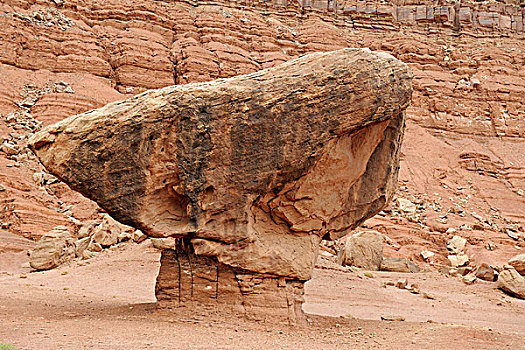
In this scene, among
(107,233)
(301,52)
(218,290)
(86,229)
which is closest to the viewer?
(218,290)

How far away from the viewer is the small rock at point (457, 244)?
27719mm

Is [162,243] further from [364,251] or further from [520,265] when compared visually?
[520,265]

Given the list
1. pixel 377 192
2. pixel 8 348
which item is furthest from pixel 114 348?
pixel 377 192

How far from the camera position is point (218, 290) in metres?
9.91

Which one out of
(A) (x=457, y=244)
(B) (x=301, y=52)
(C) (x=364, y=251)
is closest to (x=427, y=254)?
(A) (x=457, y=244)

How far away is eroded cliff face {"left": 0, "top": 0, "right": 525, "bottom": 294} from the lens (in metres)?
28.6

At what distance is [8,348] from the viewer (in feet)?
20.3

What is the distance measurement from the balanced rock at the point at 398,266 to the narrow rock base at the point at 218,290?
44.5ft

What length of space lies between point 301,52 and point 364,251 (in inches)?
1129

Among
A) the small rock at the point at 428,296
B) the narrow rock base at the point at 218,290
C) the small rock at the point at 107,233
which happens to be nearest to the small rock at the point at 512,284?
the small rock at the point at 428,296

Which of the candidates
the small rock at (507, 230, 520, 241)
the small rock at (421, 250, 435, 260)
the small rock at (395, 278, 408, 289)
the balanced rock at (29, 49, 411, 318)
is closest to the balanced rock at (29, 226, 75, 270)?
the balanced rock at (29, 49, 411, 318)

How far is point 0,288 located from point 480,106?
138 ft

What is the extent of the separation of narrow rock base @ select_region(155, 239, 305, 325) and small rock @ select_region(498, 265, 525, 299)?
13.3 meters

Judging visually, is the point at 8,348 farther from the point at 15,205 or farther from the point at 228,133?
the point at 15,205
